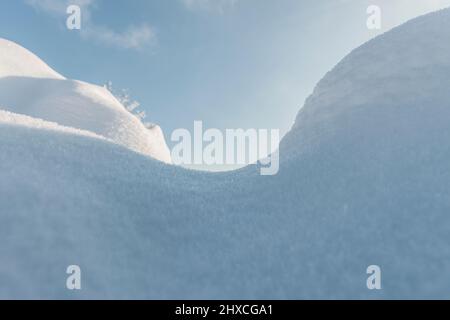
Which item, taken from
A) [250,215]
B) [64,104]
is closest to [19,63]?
[64,104]

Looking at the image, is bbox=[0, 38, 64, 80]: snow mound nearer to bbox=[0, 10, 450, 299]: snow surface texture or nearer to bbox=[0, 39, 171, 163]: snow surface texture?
bbox=[0, 39, 171, 163]: snow surface texture

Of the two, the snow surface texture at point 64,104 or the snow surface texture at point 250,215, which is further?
the snow surface texture at point 64,104

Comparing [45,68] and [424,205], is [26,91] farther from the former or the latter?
[424,205]

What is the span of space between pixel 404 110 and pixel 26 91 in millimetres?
20810

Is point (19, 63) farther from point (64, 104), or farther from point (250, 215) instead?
point (250, 215)

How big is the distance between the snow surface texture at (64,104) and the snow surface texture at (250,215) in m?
10.9

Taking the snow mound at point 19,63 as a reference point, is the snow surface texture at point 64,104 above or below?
below

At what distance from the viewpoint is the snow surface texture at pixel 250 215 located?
3850 millimetres

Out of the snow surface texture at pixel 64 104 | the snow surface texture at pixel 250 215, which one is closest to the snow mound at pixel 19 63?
the snow surface texture at pixel 64 104

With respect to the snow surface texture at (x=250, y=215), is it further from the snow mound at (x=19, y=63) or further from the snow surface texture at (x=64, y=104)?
the snow mound at (x=19, y=63)

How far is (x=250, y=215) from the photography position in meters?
5.30

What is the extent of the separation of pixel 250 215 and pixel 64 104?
17089 mm

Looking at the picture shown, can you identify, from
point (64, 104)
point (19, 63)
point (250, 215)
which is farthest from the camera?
point (19, 63)
